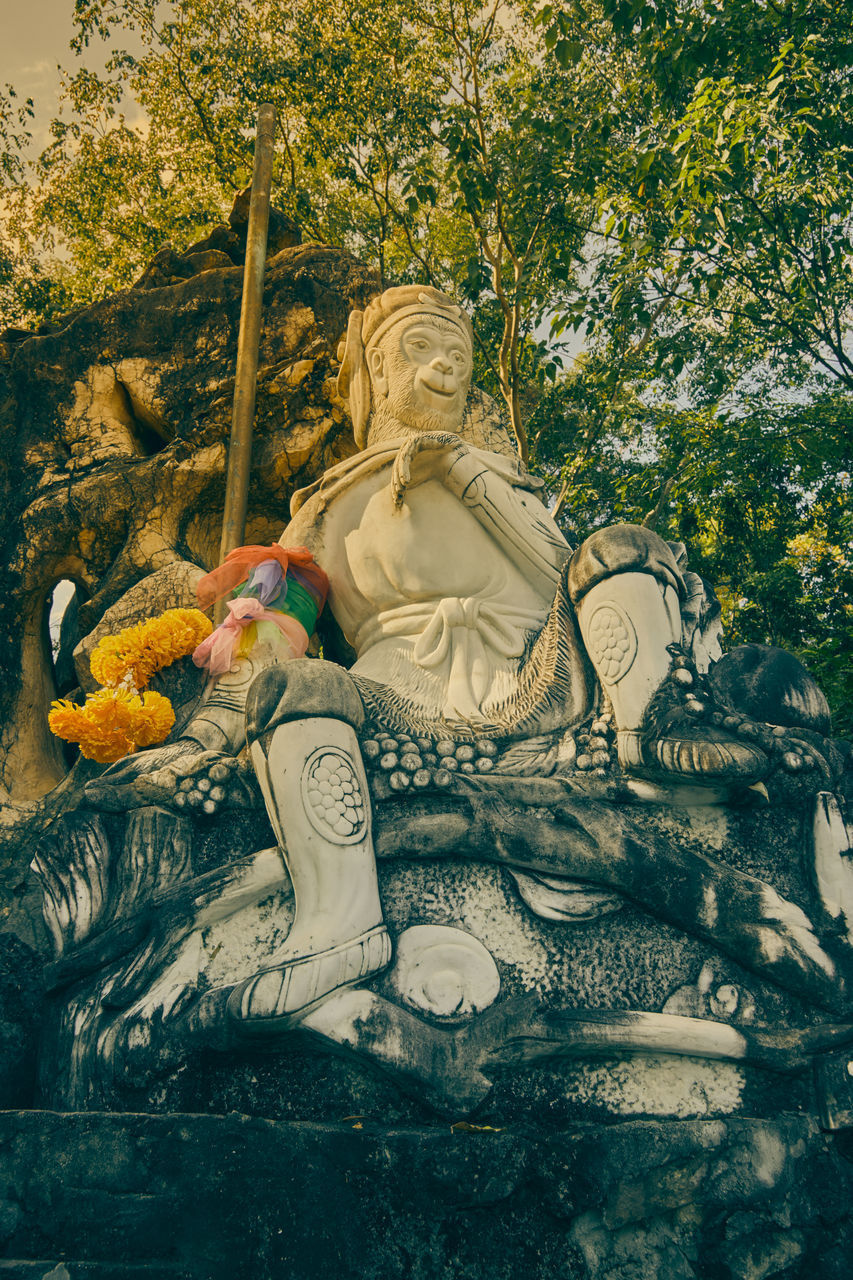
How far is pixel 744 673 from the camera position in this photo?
9.93 feet

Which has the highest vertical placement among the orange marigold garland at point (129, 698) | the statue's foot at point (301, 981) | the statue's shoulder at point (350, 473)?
the statue's shoulder at point (350, 473)

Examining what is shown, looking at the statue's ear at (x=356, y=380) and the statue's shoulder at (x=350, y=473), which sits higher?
the statue's ear at (x=356, y=380)

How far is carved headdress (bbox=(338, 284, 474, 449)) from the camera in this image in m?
4.42

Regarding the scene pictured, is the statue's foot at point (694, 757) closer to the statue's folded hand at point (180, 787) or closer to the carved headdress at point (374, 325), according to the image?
the statue's folded hand at point (180, 787)

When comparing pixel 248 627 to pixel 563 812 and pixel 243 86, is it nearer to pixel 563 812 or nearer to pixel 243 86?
pixel 563 812

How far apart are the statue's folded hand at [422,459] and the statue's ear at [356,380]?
2.60 feet

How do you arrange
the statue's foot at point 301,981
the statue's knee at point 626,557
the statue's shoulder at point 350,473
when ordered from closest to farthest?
the statue's foot at point 301,981, the statue's knee at point 626,557, the statue's shoulder at point 350,473

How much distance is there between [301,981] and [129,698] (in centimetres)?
145

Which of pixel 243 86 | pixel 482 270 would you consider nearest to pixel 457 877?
pixel 482 270

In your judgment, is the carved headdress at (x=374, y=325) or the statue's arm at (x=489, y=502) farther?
the carved headdress at (x=374, y=325)

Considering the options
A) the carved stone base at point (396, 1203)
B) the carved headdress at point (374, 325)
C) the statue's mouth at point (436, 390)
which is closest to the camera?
the carved stone base at point (396, 1203)

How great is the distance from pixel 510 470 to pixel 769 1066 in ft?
8.33

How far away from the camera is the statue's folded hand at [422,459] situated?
3.71m

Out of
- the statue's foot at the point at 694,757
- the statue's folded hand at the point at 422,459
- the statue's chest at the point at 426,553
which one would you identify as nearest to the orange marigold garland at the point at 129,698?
the statue's chest at the point at 426,553
